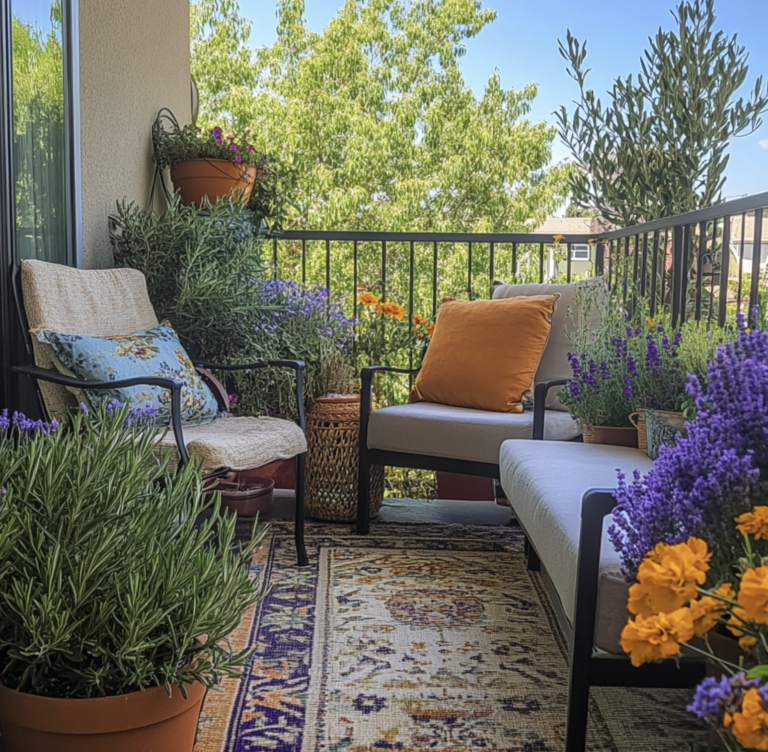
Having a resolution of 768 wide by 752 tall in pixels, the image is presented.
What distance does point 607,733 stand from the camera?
1575 millimetres

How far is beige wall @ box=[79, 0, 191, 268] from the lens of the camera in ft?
9.73

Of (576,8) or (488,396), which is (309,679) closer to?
(488,396)

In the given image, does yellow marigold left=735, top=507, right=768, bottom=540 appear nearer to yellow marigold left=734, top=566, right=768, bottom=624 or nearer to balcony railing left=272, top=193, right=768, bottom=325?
yellow marigold left=734, top=566, right=768, bottom=624

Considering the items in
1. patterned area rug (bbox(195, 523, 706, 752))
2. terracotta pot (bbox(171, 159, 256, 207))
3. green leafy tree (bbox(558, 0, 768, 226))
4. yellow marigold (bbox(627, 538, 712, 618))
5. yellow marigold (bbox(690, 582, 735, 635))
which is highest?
green leafy tree (bbox(558, 0, 768, 226))

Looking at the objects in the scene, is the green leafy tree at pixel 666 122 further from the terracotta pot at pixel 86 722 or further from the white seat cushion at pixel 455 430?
the terracotta pot at pixel 86 722

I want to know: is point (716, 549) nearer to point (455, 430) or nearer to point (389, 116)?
point (455, 430)

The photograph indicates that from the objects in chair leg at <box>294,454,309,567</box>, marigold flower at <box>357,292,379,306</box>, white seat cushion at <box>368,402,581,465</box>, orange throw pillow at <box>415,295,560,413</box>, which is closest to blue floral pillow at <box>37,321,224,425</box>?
chair leg at <box>294,454,309,567</box>

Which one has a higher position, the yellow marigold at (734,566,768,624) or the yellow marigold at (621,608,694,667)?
the yellow marigold at (734,566,768,624)

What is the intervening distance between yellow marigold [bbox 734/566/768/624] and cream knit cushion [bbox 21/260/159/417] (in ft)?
6.38

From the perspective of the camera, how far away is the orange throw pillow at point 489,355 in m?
2.95

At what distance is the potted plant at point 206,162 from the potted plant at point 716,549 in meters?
2.73

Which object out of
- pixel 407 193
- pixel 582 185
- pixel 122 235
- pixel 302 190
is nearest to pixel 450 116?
pixel 407 193

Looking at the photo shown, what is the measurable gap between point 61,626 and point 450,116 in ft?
34.8

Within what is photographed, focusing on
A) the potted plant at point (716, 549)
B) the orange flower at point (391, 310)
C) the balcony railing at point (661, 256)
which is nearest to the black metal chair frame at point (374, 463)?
the orange flower at point (391, 310)
